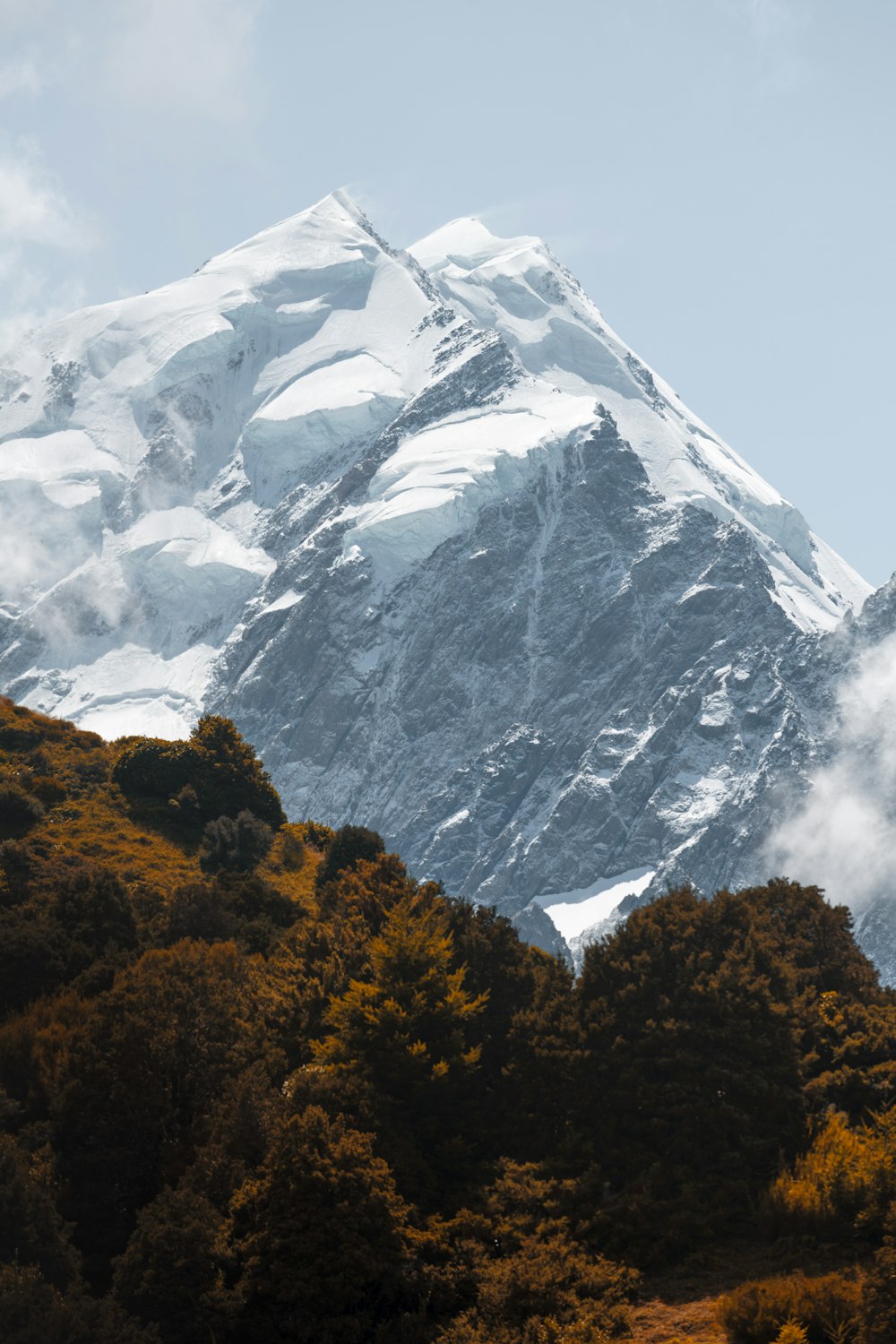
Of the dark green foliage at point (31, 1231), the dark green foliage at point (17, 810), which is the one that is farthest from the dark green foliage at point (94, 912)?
the dark green foliage at point (17, 810)

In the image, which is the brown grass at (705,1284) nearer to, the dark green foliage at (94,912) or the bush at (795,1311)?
the bush at (795,1311)

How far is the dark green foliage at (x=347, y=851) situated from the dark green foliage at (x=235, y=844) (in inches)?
148

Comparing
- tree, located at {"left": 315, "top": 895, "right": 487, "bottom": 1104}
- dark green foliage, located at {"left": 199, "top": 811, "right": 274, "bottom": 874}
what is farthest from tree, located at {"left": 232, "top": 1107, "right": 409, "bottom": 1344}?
dark green foliage, located at {"left": 199, "top": 811, "right": 274, "bottom": 874}

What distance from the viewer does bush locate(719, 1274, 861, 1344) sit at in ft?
128

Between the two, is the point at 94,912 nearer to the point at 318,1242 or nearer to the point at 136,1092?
the point at 136,1092

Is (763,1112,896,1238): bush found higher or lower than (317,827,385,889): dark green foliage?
lower

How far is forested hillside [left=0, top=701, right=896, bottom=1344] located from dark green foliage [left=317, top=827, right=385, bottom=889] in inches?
756

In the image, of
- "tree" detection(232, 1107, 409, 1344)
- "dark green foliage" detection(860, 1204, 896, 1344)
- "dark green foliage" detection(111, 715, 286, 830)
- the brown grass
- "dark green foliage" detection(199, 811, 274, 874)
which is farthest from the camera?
"dark green foliage" detection(111, 715, 286, 830)

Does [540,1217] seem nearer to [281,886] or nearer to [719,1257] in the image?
[719,1257]

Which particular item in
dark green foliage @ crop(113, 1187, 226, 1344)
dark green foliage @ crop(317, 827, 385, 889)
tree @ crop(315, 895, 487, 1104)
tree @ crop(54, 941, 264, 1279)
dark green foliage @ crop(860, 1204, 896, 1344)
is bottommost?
dark green foliage @ crop(860, 1204, 896, 1344)

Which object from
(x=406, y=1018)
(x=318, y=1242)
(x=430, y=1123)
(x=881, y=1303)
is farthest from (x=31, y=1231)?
(x=881, y=1303)

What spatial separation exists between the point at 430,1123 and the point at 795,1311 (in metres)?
15.7

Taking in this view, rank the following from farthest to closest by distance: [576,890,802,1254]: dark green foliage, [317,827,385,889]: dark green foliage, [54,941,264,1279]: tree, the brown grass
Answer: [317,827,385,889]: dark green foliage, [54,941,264,1279]: tree, [576,890,802,1254]: dark green foliage, the brown grass

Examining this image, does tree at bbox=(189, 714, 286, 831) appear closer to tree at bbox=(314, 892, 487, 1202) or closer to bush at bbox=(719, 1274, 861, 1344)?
tree at bbox=(314, 892, 487, 1202)
